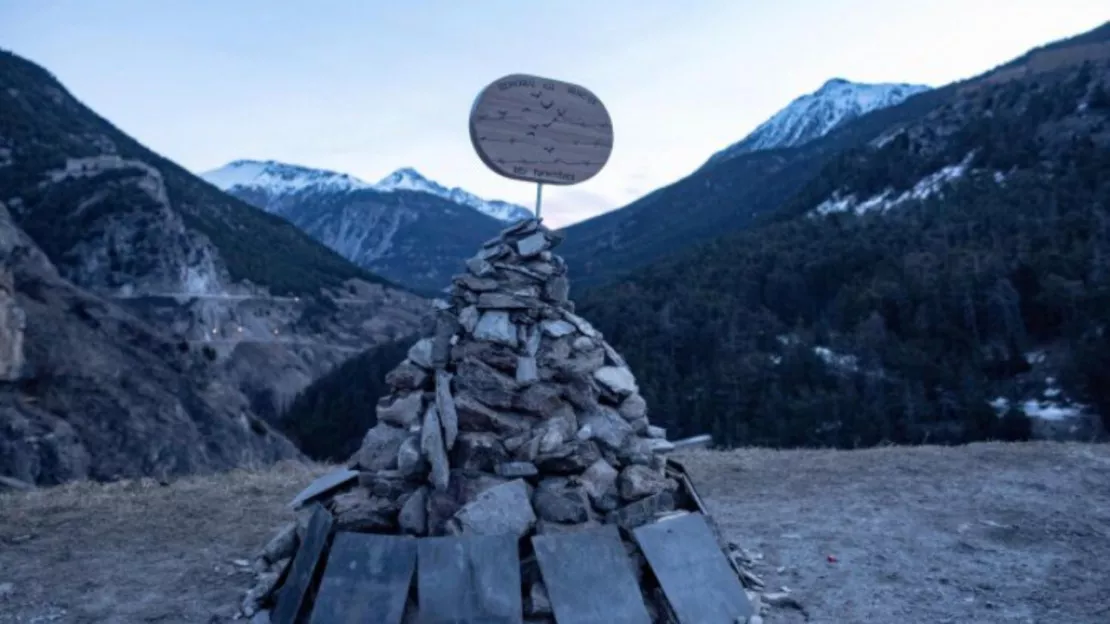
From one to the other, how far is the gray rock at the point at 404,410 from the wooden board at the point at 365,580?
1.02 metres

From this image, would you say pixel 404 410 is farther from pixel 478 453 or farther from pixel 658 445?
pixel 658 445

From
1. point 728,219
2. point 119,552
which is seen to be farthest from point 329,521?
point 728,219

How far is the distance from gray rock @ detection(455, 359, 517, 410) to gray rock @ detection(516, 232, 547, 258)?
107 centimetres

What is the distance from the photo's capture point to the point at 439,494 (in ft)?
18.4

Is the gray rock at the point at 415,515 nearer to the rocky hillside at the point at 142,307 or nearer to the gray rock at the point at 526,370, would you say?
the gray rock at the point at 526,370

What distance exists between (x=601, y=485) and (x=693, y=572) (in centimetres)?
94

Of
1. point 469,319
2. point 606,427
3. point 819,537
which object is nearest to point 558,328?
point 469,319

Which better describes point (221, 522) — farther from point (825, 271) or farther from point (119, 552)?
point (825, 271)

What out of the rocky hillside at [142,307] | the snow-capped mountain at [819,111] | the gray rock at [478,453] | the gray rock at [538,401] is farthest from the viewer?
the snow-capped mountain at [819,111]

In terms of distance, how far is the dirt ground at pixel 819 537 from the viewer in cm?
623

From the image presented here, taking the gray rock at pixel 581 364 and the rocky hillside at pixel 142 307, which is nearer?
the gray rock at pixel 581 364

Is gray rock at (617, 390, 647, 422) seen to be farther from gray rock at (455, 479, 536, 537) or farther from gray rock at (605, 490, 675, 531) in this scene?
gray rock at (455, 479, 536, 537)

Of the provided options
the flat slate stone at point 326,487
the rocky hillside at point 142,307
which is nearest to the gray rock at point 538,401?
the flat slate stone at point 326,487

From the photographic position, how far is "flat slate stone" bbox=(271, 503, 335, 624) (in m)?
5.40
